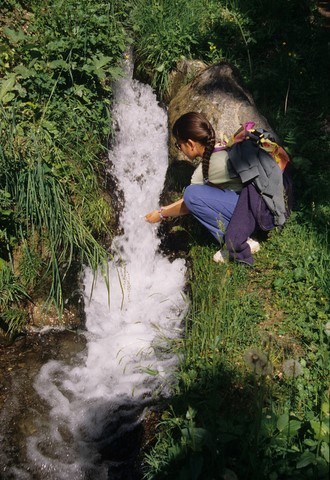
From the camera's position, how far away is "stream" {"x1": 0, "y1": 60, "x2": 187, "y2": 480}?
11.5 feet

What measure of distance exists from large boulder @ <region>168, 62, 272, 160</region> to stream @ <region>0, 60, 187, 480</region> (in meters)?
0.46

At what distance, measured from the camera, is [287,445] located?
2.58m

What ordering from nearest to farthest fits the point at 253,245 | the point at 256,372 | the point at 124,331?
the point at 256,372 → the point at 253,245 → the point at 124,331

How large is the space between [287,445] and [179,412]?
2.76 ft

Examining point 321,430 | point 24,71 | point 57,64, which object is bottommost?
point 321,430

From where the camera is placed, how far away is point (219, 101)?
201 inches

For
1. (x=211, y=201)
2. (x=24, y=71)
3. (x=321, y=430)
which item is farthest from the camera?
(x=24, y=71)

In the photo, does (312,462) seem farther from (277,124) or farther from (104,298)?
(277,124)

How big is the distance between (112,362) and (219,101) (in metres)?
2.77

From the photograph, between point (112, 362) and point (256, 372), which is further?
point (112, 362)

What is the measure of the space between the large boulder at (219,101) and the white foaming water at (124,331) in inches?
13.6

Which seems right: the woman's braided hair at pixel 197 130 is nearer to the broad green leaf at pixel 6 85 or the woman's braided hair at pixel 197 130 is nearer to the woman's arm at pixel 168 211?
the woman's arm at pixel 168 211

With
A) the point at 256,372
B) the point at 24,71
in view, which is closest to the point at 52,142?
the point at 24,71

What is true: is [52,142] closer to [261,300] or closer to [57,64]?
[57,64]
